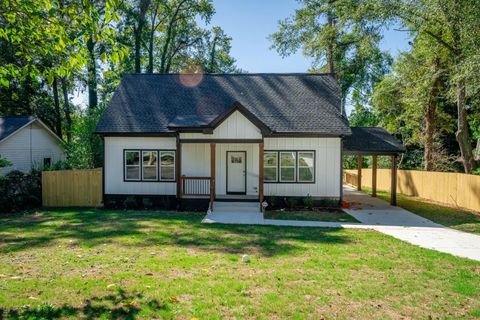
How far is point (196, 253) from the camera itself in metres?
8.02

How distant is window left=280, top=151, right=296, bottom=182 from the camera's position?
15.9 meters

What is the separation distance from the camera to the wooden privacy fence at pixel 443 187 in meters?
15.7

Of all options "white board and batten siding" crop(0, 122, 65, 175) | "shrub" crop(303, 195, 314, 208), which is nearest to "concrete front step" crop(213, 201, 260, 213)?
"shrub" crop(303, 195, 314, 208)

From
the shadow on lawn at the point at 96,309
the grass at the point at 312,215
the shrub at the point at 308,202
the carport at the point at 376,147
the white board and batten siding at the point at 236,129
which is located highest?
the white board and batten siding at the point at 236,129

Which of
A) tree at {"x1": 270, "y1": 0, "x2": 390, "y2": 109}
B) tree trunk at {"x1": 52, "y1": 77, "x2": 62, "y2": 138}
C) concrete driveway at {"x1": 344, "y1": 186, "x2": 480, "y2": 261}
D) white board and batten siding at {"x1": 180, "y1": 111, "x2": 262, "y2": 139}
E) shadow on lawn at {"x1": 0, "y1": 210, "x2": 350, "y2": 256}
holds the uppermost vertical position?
tree at {"x1": 270, "y1": 0, "x2": 390, "y2": 109}

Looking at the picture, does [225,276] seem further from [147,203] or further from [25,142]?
[25,142]

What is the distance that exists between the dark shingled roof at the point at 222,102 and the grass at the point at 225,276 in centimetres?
664

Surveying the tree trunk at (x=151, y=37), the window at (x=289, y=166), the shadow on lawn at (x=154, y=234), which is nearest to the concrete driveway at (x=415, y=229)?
the shadow on lawn at (x=154, y=234)

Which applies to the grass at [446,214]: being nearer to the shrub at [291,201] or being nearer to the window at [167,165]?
the shrub at [291,201]

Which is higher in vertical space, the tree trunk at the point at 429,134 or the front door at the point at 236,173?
the tree trunk at the point at 429,134

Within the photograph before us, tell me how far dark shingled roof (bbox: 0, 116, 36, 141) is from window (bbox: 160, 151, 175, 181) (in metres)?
12.0

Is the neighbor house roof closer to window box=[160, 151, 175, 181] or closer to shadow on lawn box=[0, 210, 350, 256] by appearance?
shadow on lawn box=[0, 210, 350, 256]

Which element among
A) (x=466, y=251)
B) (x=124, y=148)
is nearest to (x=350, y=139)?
(x=466, y=251)

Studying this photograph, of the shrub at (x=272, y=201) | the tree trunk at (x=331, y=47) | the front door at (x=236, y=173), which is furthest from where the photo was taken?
the tree trunk at (x=331, y=47)
